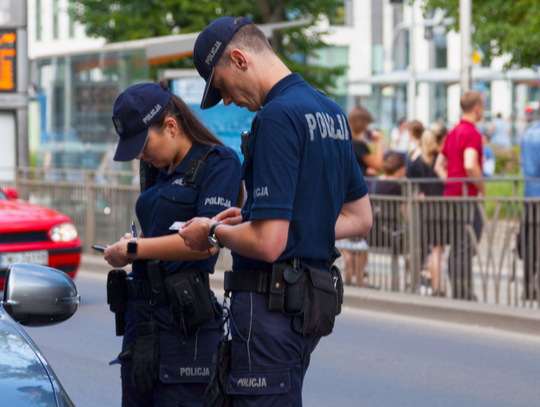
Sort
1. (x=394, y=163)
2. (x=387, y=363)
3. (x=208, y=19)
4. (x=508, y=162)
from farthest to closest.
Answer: (x=208, y=19) < (x=508, y=162) < (x=394, y=163) < (x=387, y=363)

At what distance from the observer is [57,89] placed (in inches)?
663

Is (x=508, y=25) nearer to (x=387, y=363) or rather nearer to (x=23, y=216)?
(x=23, y=216)

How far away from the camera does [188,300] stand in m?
3.22

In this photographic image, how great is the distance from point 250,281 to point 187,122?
2.76ft

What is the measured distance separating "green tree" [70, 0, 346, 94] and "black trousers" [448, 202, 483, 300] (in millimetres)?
17696

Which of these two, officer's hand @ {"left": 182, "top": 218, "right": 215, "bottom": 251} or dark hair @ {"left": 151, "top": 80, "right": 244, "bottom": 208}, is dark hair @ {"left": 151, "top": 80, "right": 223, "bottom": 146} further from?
officer's hand @ {"left": 182, "top": 218, "right": 215, "bottom": 251}

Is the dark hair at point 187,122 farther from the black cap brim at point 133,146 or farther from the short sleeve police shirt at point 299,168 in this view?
the short sleeve police shirt at point 299,168

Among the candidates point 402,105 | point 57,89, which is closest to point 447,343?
point 57,89

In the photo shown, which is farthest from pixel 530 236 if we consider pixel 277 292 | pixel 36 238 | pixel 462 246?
pixel 277 292

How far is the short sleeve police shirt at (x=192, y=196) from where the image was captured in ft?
10.6

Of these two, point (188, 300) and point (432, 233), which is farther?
point (432, 233)

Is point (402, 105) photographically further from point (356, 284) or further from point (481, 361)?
point (481, 361)

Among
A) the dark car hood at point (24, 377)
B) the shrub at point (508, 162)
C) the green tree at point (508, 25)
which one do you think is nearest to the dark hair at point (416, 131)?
the green tree at point (508, 25)

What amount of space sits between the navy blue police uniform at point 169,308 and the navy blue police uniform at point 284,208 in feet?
1.57
